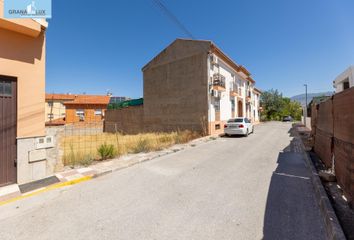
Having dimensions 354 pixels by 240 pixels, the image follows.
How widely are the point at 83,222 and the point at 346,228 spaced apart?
14.3 feet

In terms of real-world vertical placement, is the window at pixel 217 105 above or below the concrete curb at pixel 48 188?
above

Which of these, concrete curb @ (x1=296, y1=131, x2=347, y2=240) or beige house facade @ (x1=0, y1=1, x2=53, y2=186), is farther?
beige house facade @ (x1=0, y1=1, x2=53, y2=186)

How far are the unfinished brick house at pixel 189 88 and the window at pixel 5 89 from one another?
543 inches

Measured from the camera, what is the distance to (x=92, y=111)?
37562 mm

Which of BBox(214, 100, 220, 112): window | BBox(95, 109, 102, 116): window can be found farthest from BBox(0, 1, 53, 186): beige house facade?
BBox(95, 109, 102, 116): window

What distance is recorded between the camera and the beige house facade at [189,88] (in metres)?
17.1

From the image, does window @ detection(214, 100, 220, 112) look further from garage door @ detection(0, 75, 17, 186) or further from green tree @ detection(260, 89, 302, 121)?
green tree @ detection(260, 89, 302, 121)

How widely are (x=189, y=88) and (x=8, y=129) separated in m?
14.8

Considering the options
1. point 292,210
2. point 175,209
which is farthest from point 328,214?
point 175,209

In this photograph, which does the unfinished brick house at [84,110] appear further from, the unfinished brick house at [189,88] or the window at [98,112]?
the unfinished brick house at [189,88]

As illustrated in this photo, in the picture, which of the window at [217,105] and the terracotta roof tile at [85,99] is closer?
the window at [217,105]

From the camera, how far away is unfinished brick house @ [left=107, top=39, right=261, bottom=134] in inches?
673

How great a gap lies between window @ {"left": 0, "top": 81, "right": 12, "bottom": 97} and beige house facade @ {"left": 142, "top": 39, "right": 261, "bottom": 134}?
541 inches

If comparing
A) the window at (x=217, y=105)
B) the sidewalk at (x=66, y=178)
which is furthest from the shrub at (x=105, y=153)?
the window at (x=217, y=105)
